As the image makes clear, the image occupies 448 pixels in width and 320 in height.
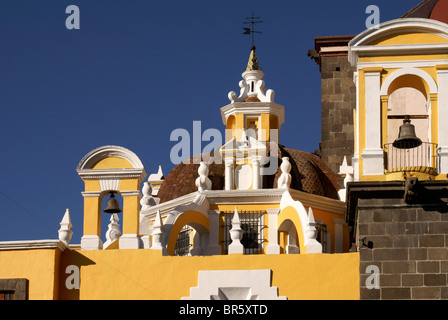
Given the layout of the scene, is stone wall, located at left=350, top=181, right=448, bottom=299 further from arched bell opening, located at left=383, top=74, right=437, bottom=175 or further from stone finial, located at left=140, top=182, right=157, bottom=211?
stone finial, located at left=140, top=182, right=157, bottom=211

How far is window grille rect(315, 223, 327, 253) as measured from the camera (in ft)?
120

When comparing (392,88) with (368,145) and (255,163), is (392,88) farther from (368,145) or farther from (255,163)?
(255,163)

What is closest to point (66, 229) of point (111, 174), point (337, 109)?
point (111, 174)

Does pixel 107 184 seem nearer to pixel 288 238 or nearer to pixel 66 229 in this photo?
pixel 66 229

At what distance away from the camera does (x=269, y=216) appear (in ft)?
120

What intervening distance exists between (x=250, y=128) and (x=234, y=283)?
27.2 ft

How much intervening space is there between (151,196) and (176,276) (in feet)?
21.9

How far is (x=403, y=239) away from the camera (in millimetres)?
31031

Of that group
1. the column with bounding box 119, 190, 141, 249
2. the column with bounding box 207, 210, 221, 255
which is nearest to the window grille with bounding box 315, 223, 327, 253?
the column with bounding box 207, 210, 221, 255

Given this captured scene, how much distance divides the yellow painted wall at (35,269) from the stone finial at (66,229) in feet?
3.34

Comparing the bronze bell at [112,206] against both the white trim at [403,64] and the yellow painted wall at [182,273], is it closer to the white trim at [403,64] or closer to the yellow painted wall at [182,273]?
the yellow painted wall at [182,273]

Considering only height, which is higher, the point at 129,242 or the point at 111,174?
the point at 111,174

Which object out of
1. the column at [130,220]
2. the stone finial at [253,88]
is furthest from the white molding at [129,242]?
the stone finial at [253,88]
